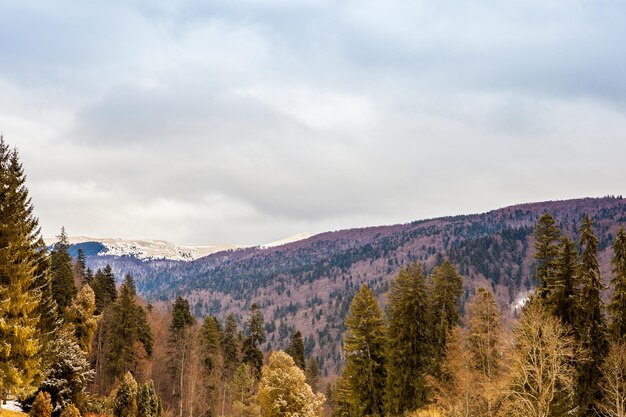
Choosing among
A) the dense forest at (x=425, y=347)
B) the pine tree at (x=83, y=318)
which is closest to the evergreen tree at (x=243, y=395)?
the dense forest at (x=425, y=347)

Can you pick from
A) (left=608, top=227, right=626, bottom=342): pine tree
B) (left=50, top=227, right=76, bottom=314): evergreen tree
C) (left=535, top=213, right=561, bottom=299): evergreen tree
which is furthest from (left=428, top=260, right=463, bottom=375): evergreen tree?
(left=50, top=227, right=76, bottom=314): evergreen tree

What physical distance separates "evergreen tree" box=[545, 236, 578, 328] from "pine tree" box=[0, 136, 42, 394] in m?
34.3

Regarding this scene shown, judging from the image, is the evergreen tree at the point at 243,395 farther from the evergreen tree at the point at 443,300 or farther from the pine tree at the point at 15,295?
the pine tree at the point at 15,295

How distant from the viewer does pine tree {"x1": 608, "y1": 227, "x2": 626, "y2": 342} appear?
3659cm

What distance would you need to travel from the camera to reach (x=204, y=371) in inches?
3088

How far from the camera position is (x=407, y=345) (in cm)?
4766

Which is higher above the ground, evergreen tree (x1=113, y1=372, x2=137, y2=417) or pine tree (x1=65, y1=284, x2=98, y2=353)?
pine tree (x1=65, y1=284, x2=98, y2=353)

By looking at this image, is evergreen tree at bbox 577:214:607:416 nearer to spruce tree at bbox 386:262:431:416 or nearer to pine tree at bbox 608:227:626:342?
pine tree at bbox 608:227:626:342

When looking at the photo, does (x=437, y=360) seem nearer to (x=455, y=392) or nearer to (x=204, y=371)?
(x=455, y=392)

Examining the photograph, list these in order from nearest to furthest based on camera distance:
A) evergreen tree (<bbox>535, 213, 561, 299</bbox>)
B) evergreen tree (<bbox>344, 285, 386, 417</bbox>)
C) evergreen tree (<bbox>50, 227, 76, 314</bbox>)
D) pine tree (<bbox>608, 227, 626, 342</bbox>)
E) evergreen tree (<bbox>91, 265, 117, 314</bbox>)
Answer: pine tree (<bbox>608, 227, 626, 342</bbox>), evergreen tree (<bbox>535, 213, 561, 299</bbox>), evergreen tree (<bbox>344, 285, 386, 417</bbox>), evergreen tree (<bbox>50, 227, 76, 314</bbox>), evergreen tree (<bbox>91, 265, 117, 314</bbox>)

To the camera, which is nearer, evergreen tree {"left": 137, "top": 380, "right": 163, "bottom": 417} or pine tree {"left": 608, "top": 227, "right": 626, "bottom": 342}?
pine tree {"left": 608, "top": 227, "right": 626, "bottom": 342}

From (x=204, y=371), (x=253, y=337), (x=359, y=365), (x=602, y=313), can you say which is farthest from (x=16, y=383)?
(x=253, y=337)

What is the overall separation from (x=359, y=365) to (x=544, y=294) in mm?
16958

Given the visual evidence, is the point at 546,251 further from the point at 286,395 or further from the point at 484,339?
the point at 286,395
